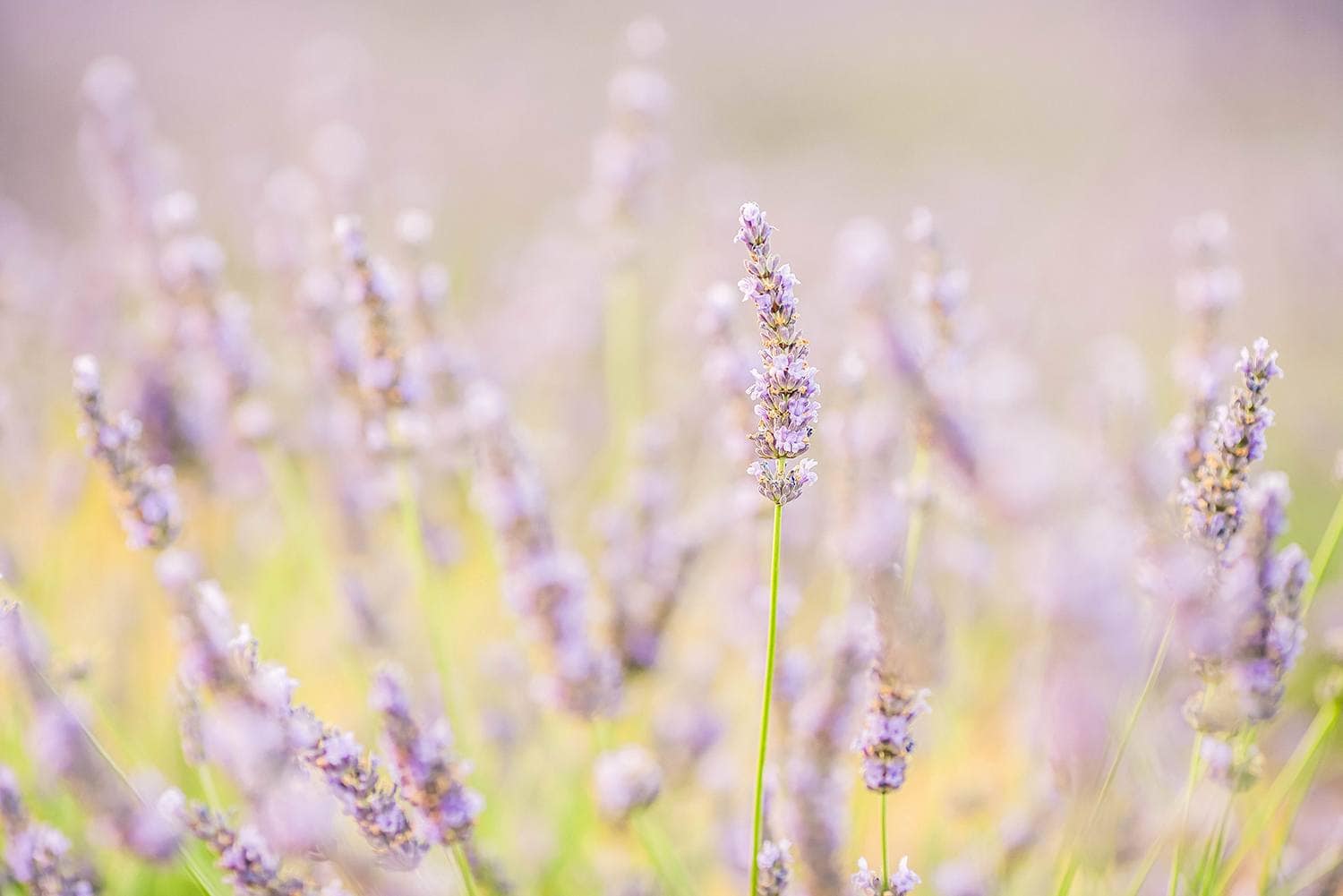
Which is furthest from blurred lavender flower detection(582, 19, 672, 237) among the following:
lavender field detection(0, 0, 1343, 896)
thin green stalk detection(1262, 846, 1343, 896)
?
thin green stalk detection(1262, 846, 1343, 896)

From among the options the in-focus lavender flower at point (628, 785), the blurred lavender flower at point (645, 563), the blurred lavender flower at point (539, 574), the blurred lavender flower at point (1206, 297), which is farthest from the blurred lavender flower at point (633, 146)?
the in-focus lavender flower at point (628, 785)

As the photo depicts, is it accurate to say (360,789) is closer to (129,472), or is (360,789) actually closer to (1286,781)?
(129,472)

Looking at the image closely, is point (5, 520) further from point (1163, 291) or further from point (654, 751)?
point (1163, 291)

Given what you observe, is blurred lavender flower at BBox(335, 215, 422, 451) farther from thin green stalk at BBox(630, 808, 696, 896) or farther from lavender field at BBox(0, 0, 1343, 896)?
thin green stalk at BBox(630, 808, 696, 896)

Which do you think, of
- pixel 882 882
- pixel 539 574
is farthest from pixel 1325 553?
pixel 539 574

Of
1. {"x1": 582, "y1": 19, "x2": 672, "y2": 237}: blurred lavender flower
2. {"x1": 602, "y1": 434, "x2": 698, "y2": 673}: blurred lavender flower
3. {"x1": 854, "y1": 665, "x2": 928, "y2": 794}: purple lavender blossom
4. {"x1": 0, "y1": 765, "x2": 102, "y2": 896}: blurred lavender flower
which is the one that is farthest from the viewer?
{"x1": 582, "y1": 19, "x2": 672, "y2": 237}: blurred lavender flower

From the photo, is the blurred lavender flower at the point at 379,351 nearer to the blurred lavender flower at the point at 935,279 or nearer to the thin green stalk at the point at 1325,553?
the blurred lavender flower at the point at 935,279

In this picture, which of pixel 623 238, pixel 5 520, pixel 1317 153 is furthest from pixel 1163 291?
pixel 5 520
